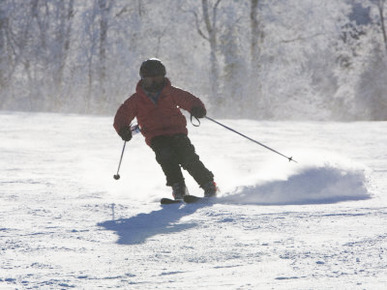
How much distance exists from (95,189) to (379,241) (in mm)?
2990

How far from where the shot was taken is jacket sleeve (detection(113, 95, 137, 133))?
17.3 feet

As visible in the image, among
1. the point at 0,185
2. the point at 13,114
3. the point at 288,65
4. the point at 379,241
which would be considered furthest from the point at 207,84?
the point at 379,241

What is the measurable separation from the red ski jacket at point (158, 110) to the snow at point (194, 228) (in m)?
0.57

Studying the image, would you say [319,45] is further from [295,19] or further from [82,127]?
[82,127]

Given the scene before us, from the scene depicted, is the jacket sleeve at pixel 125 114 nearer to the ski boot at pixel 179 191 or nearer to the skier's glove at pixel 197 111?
the skier's glove at pixel 197 111

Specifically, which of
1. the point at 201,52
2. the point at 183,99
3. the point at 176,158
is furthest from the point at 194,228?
the point at 201,52

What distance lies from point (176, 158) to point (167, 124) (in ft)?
0.92

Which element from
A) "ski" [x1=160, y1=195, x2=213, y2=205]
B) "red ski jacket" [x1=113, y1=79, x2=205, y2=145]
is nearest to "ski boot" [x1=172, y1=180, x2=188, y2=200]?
"ski" [x1=160, y1=195, x2=213, y2=205]

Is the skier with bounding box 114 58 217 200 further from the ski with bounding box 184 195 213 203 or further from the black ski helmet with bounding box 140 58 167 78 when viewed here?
the ski with bounding box 184 195 213 203

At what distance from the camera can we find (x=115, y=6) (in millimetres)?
26594

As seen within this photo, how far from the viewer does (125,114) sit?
527cm

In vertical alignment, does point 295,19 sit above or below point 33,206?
above

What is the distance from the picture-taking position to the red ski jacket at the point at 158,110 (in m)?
5.25

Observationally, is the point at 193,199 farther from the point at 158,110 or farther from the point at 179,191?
the point at 158,110
